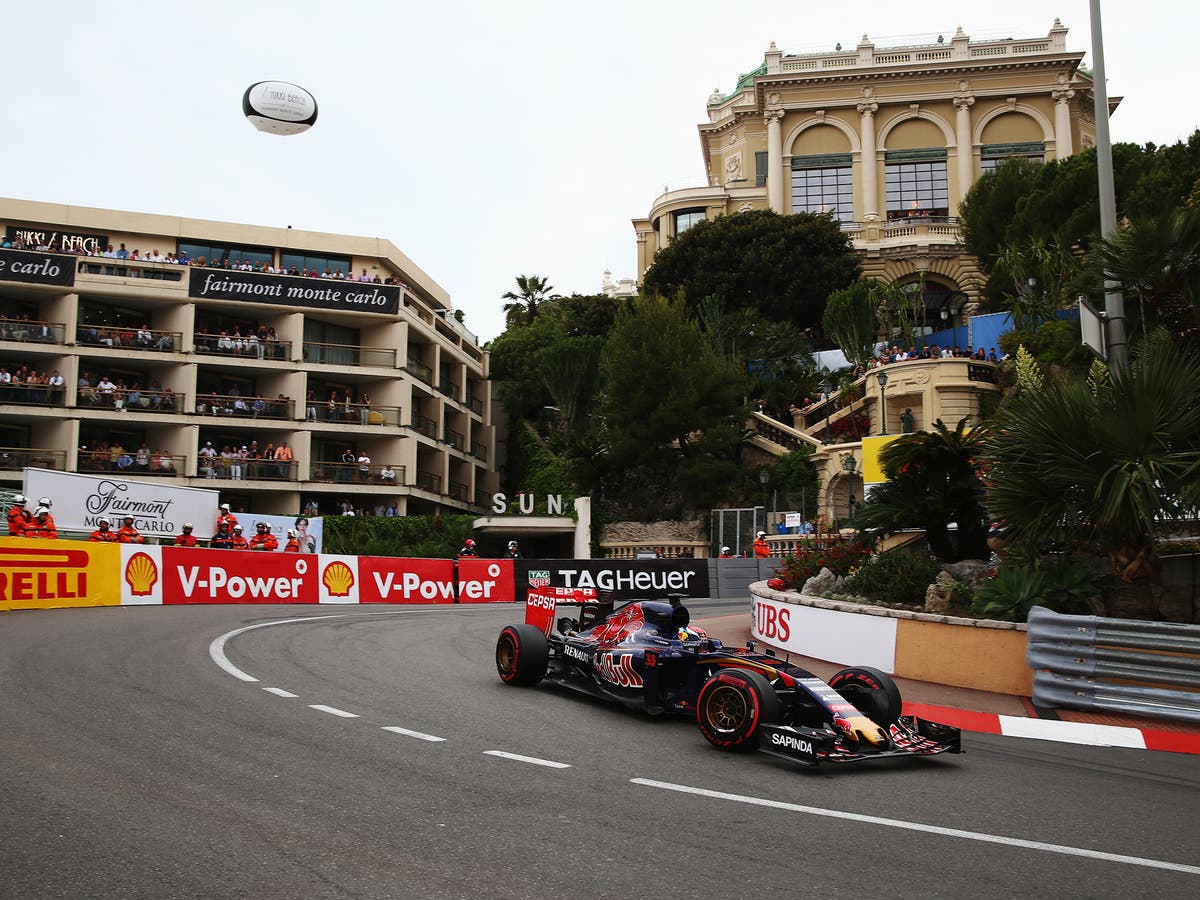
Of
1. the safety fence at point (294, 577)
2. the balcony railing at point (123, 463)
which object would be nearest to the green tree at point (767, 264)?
the safety fence at point (294, 577)

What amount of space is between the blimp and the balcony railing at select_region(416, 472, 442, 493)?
23.9 m

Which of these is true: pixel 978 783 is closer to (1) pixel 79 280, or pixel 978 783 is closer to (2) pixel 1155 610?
(2) pixel 1155 610

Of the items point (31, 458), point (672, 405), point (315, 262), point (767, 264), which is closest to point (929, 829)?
point (672, 405)

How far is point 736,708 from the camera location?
909cm

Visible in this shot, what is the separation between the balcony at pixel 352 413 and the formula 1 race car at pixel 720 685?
3733cm

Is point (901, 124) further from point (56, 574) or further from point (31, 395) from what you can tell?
point (56, 574)

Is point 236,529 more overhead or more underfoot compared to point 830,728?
more overhead

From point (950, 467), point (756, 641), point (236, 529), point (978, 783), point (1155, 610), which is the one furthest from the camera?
point (236, 529)

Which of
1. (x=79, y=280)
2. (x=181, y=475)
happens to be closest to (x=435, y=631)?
(x=181, y=475)

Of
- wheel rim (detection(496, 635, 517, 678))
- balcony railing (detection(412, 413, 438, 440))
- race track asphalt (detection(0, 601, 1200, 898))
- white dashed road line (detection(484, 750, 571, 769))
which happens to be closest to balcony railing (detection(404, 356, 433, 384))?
balcony railing (detection(412, 413, 438, 440))

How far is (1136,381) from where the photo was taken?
40.1 feet

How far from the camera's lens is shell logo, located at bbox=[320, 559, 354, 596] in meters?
27.5

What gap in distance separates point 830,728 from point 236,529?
24961mm

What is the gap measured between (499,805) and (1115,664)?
24.5 ft
